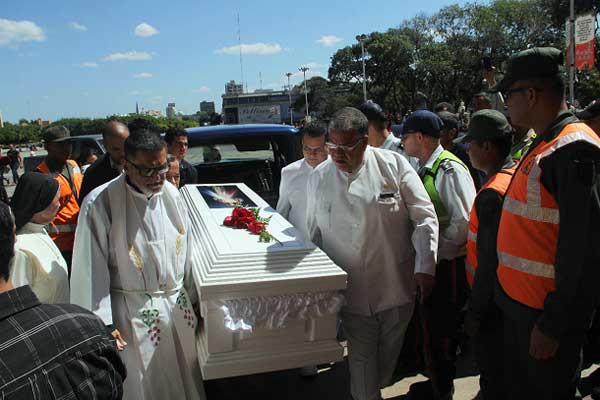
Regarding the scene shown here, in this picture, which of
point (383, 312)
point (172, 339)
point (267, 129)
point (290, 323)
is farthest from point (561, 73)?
point (267, 129)

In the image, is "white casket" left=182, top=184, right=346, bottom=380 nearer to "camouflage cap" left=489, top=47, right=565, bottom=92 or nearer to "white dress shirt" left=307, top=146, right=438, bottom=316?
"white dress shirt" left=307, top=146, right=438, bottom=316

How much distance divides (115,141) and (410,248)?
2.53m

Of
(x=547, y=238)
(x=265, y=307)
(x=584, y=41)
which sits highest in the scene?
(x=584, y=41)

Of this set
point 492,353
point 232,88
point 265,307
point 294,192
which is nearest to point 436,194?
point 492,353

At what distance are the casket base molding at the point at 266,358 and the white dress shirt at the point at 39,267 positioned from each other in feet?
2.58

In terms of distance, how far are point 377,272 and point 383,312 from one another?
24cm

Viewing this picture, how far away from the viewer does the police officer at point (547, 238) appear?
73.4 inches

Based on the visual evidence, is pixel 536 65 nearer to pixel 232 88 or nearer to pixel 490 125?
pixel 490 125

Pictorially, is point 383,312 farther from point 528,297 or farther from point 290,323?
point 528,297

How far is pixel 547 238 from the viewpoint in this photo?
202 cm

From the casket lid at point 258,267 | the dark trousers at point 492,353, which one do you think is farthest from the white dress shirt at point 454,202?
the casket lid at point 258,267

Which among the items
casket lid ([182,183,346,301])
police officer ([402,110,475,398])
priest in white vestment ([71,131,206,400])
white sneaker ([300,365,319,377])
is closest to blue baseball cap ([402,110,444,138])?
police officer ([402,110,475,398])

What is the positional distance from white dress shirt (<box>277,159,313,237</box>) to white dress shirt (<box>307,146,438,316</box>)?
48.5 inches

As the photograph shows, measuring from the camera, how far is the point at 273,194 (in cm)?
521
